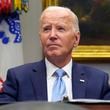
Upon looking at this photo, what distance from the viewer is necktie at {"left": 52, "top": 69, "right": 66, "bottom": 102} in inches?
79.9

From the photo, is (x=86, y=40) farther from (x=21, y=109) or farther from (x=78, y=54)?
(x=21, y=109)

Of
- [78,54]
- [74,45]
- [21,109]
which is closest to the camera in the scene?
[21,109]

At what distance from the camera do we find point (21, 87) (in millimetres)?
2049

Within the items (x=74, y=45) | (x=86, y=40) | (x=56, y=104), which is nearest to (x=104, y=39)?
(x=86, y=40)

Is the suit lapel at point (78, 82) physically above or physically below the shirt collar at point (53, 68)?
below

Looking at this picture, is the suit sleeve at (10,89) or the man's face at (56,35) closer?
the suit sleeve at (10,89)

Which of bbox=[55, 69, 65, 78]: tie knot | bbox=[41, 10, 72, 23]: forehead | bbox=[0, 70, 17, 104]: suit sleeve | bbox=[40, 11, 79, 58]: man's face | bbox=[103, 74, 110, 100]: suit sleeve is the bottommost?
bbox=[103, 74, 110, 100]: suit sleeve

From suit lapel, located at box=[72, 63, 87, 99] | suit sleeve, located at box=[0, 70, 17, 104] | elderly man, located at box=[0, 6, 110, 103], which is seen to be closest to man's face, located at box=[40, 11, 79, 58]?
elderly man, located at box=[0, 6, 110, 103]

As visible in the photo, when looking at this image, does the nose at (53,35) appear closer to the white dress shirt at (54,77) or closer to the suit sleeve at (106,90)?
the white dress shirt at (54,77)

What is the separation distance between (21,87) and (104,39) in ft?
8.70

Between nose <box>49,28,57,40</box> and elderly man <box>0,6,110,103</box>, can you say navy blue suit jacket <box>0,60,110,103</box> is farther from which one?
nose <box>49,28,57,40</box>

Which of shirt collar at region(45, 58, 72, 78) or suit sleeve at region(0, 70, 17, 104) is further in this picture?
shirt collar at region(45, 58, 72, 78)

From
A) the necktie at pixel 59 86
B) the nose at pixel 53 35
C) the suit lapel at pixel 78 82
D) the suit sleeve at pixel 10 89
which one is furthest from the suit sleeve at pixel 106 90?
the suit sleeve at pixel 10 89

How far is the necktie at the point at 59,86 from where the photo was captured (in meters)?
2.03
